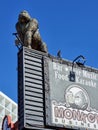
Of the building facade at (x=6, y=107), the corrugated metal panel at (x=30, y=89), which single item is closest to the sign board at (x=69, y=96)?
the corrugated metal panel at (x=30, y=89)

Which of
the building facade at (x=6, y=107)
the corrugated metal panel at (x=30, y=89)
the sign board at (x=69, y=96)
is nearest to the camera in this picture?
the corrugated metal panel at (x=30, y=89)

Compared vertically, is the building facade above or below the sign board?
above

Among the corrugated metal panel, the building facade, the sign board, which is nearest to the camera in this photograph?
the corrugated metal panel

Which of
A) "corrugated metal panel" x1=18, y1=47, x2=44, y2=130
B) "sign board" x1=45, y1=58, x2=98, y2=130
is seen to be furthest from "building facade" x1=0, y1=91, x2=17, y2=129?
"corrugated metal panel" x1=18, y1=47, x2=44, y2=130

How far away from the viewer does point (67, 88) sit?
16.5 metres

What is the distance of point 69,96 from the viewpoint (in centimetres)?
1642

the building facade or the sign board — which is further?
the building facade

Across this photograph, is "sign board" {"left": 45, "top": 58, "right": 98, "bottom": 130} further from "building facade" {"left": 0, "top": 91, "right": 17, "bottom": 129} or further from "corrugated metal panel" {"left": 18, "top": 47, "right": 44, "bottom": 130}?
"building facade" {"left": 0, "top": 91, "right": 17, "bottom": 129}

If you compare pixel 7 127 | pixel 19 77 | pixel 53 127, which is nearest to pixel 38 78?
pixel 19 77

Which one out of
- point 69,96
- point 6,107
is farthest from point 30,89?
point 6,107

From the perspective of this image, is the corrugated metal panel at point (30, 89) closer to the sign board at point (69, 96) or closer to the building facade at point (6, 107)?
the sign board at point (69, 96)

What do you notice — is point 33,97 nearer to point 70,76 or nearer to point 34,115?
point 34,115

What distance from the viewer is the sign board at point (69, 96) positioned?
1577 centimetres

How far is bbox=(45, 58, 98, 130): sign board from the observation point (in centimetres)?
1577
